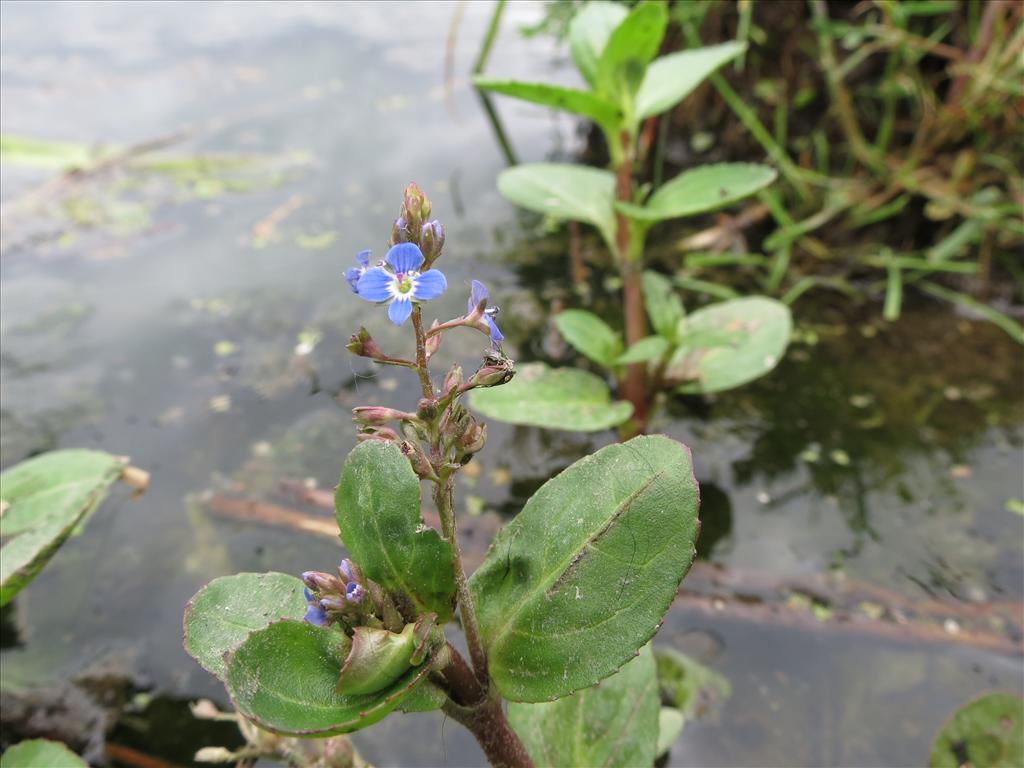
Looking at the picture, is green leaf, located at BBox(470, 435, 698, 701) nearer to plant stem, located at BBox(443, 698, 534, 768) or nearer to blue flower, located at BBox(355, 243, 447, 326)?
plant stem, located at BBox(443, 698, 534, 768)

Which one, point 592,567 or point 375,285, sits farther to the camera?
point 592,567

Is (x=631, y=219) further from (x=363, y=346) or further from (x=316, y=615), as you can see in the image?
(x=316, y=615)

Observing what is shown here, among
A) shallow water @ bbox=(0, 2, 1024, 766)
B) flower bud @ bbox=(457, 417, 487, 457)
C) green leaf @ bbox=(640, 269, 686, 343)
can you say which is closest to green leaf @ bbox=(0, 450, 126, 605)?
shallow water @ bbox=(0, 2, 1024, 766)

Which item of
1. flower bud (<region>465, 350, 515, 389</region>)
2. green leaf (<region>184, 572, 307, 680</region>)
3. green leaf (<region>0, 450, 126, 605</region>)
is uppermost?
flower bud (<region>465, 350, 515, 389</region>)

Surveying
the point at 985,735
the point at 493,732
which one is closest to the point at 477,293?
the point at 493,732

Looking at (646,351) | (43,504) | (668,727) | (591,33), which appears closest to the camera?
(668,727)

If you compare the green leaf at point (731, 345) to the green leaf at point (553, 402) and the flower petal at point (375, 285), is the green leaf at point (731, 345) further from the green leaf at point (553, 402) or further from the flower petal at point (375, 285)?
the flower petal at point (375, 285)

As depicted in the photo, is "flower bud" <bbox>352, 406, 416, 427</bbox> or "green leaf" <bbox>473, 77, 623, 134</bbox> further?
"green leaf" <bbox>473, 77, 623, 134</bbox>

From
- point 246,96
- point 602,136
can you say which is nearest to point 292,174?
point 246,96
